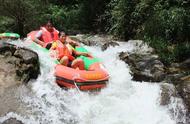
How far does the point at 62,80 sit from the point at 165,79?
2217mm

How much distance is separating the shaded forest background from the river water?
6.49 feet

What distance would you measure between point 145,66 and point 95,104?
2.16 m

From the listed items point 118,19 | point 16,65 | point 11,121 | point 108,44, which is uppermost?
point 118,19

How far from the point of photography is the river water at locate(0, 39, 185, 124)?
7.55m

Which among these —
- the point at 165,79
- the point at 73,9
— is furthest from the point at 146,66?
the point at 73,9

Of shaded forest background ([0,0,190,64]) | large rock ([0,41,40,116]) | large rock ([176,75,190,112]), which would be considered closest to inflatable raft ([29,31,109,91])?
large rock ([0,41,40,116])

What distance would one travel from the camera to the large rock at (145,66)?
30.8 ft

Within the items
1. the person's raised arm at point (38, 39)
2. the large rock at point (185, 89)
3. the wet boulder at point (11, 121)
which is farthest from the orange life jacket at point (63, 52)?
the wet boulder at point (11, 121)

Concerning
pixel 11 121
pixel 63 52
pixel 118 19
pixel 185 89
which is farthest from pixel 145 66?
pixel 11 121

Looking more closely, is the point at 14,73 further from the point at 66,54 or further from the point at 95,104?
the point at 95,104

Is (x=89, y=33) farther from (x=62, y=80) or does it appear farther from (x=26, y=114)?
(x=26, y=114)

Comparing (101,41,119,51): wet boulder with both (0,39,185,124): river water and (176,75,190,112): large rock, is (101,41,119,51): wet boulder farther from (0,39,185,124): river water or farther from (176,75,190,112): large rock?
(176,75,190,112): large rock

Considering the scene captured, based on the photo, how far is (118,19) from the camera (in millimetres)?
13000

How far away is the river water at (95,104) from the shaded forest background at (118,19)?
1979mm
